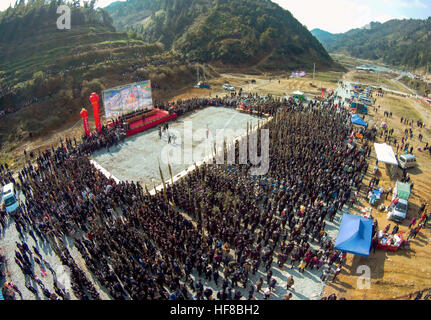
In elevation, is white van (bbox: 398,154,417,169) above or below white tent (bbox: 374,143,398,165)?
below

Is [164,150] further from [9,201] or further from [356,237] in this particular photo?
[356,237]

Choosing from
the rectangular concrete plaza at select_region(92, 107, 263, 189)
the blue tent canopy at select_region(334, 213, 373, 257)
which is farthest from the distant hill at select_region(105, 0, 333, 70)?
the blue tent canopy at select_region(334, 213, 373, 257)

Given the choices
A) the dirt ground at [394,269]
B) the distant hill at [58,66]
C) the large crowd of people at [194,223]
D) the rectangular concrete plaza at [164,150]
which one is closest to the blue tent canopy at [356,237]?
the large crowd of people at [194,223]

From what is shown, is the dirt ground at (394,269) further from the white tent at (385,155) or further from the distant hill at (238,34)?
the distant hill at (238,34)

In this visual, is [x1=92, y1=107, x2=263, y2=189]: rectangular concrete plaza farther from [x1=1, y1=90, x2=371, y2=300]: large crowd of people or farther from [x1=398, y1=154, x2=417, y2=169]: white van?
[x1=398, y1=154, x2=417, y2=169]: white van

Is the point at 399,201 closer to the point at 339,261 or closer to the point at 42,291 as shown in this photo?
the point at 339,261

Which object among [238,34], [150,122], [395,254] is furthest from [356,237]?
[238,34]
